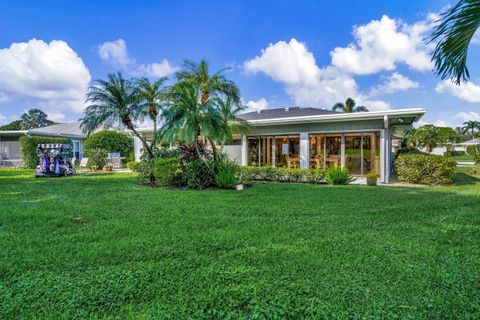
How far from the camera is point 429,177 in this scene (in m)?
11.5

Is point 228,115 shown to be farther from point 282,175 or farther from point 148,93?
point 148,93

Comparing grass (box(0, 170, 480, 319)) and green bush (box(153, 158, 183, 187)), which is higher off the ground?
green bush (box(153, 158, 183, 187))

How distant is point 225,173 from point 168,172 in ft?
7.60

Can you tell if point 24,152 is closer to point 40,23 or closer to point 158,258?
point 40,23

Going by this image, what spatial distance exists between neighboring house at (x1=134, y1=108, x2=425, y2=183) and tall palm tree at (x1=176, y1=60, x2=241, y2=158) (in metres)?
3.26

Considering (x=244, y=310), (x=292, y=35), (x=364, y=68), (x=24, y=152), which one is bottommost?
(x=244, y=310)

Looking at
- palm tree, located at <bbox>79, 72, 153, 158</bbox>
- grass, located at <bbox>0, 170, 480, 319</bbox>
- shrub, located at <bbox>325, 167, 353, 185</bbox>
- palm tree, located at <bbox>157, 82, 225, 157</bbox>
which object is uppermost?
palm tree, located at <bbox>79, 72, 153, 158</bbox>

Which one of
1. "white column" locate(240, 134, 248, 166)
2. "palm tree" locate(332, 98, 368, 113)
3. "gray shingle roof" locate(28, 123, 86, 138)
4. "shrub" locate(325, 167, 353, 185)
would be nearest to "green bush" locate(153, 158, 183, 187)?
"white column" locate(240, 134, 248, 166)

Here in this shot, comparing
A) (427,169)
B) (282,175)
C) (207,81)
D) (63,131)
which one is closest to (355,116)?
(427,169)

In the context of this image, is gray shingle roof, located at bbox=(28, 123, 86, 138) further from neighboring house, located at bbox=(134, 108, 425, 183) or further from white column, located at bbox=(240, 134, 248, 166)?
neighboring house, located at bbox=(134, 108, 425, 183)

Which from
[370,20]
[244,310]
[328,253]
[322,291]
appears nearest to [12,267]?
[244,310]

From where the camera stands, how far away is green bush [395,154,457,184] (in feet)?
36.9

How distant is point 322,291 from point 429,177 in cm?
1123

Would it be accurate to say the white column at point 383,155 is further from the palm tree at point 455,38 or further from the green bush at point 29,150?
the green bush at point 29,150
